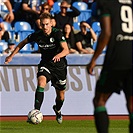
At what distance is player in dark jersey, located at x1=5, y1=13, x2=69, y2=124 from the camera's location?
11.3 metres

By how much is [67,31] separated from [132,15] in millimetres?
8692

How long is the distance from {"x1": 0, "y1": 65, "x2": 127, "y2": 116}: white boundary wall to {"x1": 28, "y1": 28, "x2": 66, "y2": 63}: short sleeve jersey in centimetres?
251

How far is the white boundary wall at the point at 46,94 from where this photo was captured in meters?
14.1

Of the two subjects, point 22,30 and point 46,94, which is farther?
point 22,30

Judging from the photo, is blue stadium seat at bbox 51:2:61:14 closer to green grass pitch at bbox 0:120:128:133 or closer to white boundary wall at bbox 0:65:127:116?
white boundary wall at bbox 0:65:127:116

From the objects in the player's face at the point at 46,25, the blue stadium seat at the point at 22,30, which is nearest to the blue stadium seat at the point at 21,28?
the blue stadium seat at the point at 22,30

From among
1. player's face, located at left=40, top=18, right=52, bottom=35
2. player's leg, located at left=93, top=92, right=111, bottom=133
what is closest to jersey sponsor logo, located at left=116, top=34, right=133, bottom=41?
player's leg, located at left=93, top=92, right=111, bottom=133

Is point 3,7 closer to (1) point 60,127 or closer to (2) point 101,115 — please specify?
(1) point 60,127

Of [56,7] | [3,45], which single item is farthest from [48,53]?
[56,7]

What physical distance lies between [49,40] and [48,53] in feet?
0.97

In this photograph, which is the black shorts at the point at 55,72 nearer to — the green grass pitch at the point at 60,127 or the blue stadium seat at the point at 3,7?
the green grass pitch at the point at 60,127

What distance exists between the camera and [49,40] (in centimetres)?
1152

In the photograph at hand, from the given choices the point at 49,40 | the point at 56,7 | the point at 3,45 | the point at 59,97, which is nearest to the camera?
the point at 49,40

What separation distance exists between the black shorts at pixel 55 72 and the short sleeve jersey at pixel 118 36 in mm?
4768
